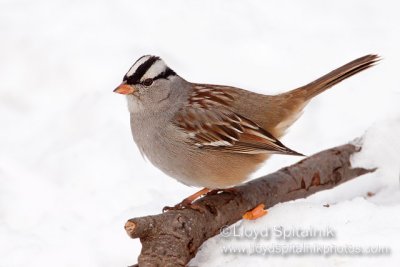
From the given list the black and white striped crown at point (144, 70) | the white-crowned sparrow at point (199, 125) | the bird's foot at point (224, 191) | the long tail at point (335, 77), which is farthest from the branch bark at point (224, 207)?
the black and white striped crown at point (144, 70)

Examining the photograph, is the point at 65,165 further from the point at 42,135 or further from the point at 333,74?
the point at 333,74

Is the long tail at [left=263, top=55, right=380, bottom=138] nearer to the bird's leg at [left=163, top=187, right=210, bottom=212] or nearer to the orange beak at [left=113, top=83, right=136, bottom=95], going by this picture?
the bird's leg at [left=163, top=187, right=210, bottom=212]

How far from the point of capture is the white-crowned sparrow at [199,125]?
4.61 meters

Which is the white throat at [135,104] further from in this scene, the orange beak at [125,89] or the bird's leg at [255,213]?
the bird's leg at [255,213]

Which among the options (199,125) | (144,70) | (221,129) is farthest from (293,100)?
(144,70)

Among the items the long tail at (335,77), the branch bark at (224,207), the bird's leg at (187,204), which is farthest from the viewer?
the long tail at (335,77)

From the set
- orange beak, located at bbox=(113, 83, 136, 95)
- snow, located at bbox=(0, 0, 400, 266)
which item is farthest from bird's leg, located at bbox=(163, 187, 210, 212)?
orange beak, located at bbox=(113, 83, 136, 95)

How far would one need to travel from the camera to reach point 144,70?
466 cm

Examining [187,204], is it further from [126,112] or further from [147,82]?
[126,112]

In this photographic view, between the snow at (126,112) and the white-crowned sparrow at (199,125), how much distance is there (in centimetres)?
37

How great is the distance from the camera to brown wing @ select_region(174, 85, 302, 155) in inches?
184

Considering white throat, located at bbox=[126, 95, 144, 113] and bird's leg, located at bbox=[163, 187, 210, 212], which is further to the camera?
white throat, located at bbox=[126, 95, 144, 113]

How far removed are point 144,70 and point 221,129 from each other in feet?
1.89

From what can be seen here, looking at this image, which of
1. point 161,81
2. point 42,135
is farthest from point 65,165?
point 161,81
